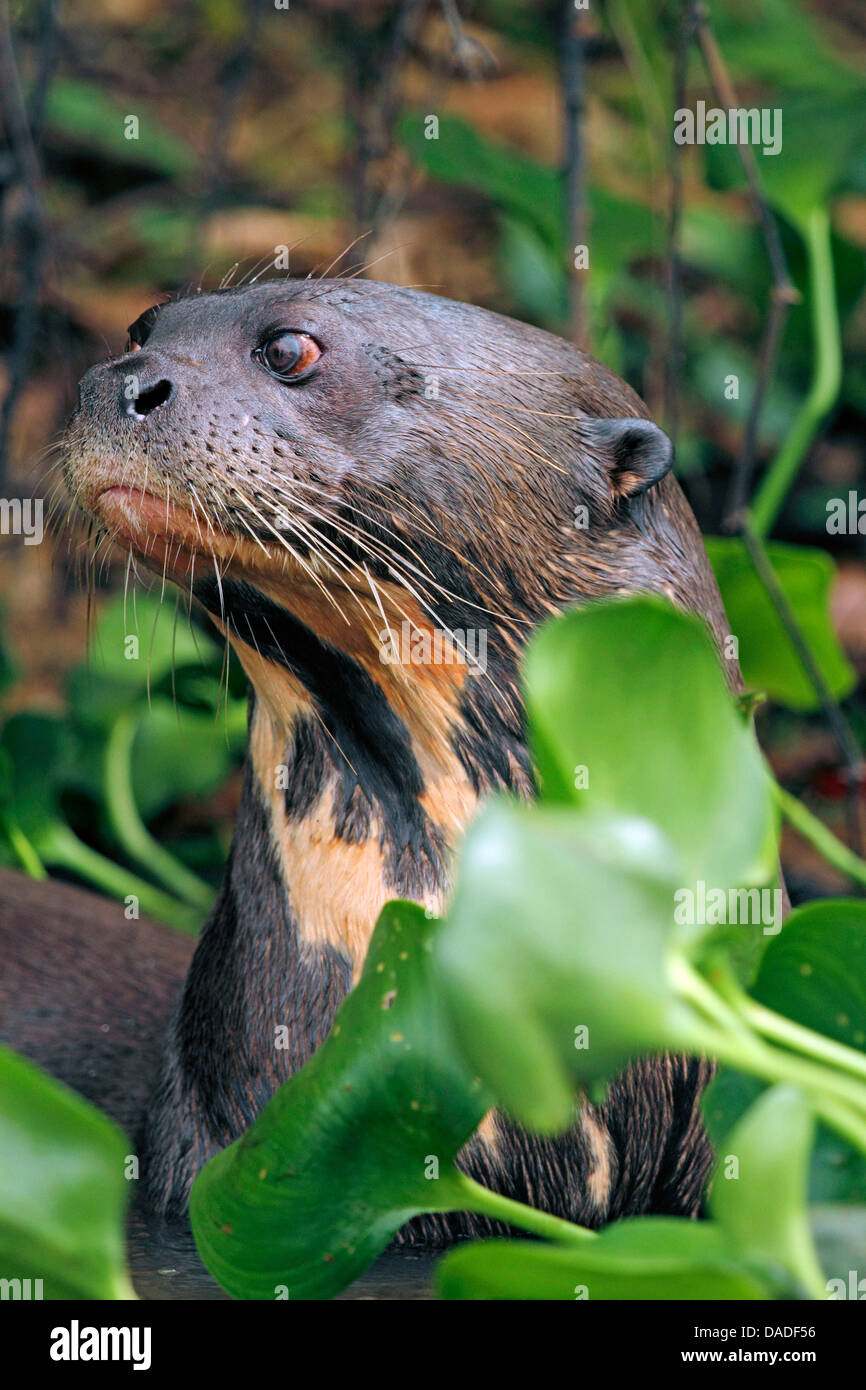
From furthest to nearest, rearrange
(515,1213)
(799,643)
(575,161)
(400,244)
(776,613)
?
(400,244)
(575,161)
(776,613)
(799,643)
(515,1213)

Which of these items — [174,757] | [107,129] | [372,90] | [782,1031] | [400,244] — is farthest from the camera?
[107,129]

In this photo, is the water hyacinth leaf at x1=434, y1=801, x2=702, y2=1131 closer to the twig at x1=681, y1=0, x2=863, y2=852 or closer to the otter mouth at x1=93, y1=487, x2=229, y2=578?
the otter mouth at x1=93, y1=487, x2=229, y2=578

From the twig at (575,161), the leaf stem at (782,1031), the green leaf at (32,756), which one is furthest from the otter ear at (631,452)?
the green leaf at (32,756)

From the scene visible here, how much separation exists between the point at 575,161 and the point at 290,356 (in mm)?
1158

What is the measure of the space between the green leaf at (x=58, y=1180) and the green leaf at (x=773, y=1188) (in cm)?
29

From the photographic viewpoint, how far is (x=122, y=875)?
8.16ft

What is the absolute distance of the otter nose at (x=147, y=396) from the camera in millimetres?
1368

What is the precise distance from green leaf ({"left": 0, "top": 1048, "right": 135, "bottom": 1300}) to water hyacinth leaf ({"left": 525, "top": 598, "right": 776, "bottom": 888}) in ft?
0.93

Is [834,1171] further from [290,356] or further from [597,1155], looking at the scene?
[290,356]

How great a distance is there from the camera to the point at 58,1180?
32.3 inches

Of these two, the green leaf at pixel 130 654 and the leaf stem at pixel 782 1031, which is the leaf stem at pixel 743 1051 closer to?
the leaf stem at pixel 782 1031

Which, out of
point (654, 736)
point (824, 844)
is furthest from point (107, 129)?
point (654, 736)
